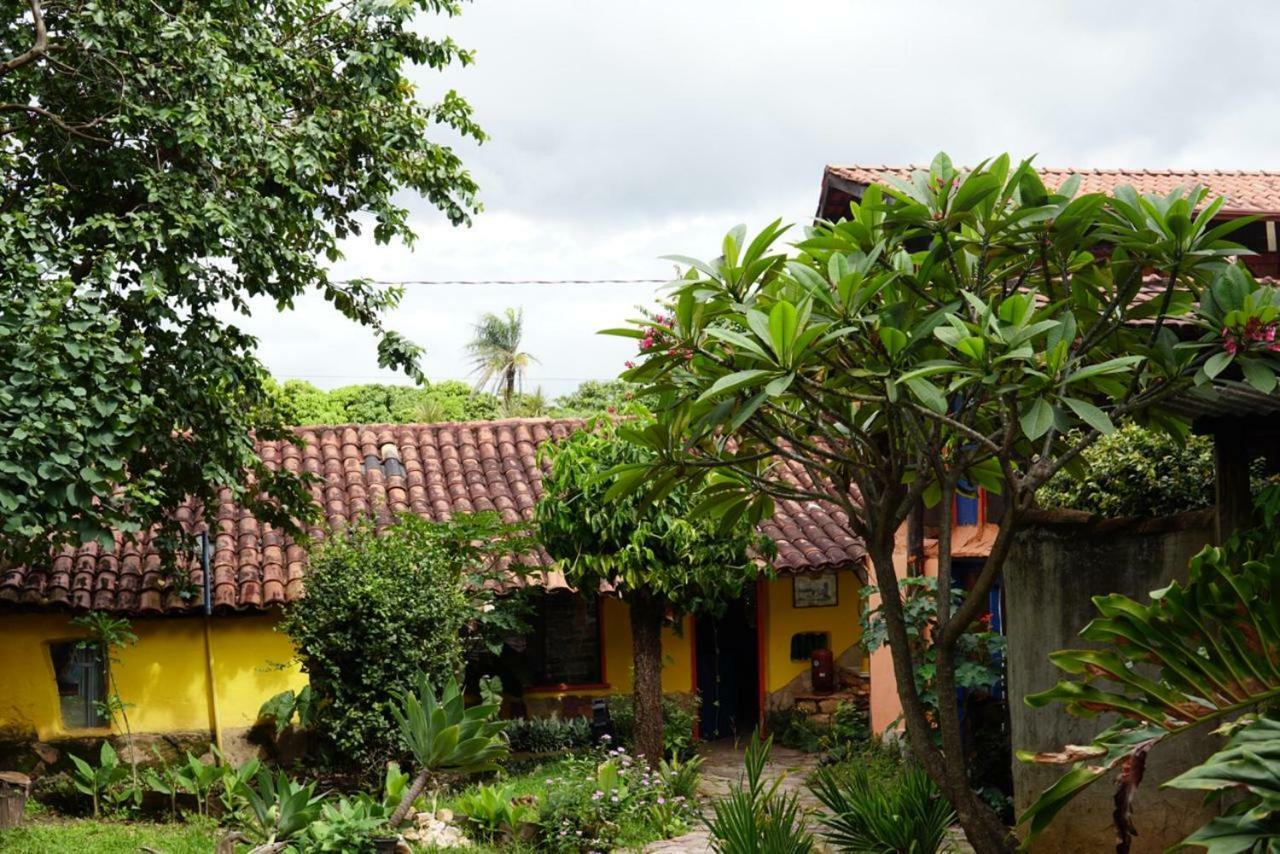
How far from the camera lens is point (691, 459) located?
7.11 meters

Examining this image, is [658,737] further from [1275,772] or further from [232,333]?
[1275,772]

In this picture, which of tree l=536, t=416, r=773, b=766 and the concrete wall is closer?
the concrete wall

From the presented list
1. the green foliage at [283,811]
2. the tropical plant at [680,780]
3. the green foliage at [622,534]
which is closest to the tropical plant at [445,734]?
the green foliage at [283,811]

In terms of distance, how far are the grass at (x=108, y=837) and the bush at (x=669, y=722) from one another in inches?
163

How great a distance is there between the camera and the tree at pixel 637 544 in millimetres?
11578

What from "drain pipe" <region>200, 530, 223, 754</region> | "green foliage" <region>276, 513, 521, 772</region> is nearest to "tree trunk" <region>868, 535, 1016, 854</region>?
"green foliage" <region>276, 513, 521, 772</region>

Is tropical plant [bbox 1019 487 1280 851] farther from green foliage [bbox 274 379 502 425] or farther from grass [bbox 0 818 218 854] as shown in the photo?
green foliage [bbox 274 379 502 425]

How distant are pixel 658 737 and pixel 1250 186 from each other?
846 cm

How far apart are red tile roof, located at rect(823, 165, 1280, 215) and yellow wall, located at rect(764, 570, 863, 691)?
4495 mm

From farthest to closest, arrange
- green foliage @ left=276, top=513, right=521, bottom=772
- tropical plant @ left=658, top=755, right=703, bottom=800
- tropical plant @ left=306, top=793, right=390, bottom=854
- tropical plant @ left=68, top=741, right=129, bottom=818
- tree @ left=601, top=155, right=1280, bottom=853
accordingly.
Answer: tropical plant @ left=68, top=741, right=129, bottom=818
tropical plant @ left=658, top=755, right=703, bottom=800
green foliage @ left=276, top=513, right=521, bottom=772
tropical plant @ left=306, top=793, right=390, bottom=854
tree @ left=601, top=155, right=1280, bottom=853

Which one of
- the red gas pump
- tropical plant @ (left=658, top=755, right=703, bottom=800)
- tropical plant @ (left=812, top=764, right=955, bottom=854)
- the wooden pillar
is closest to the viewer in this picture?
the wooden pillar

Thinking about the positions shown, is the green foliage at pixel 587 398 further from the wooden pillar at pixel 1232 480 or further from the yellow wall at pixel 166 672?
the wooden pillar at pixel 1232 480

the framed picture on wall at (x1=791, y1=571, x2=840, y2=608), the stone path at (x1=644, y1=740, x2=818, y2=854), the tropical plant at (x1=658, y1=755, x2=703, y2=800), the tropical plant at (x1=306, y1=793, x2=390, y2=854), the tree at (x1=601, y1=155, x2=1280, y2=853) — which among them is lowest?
the stone path at (x1=644, y1=740, x2=818, y2=854)

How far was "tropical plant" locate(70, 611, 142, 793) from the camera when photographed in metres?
11.7
